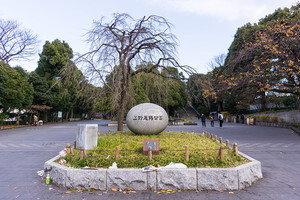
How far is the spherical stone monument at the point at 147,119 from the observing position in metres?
8.89

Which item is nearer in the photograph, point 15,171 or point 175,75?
point 15,171

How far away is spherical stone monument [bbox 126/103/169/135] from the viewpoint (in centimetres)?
889

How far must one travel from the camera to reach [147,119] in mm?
8922

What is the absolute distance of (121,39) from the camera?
11.2 m

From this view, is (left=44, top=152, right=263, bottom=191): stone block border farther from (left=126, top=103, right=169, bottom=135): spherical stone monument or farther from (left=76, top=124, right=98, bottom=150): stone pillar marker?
(left=126, top=103, right=169, bottom=135): spherical stone monument

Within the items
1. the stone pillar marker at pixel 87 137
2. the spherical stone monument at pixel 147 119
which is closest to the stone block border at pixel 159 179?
the stone pillar marker at pixel 87 137

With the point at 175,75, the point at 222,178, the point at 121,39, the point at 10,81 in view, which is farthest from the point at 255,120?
the point at 10,81

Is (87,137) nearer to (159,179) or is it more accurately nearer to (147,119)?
(147,119)

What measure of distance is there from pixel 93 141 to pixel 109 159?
1.82 meters

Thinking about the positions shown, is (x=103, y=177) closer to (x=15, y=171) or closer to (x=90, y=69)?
(x=15, y=171)

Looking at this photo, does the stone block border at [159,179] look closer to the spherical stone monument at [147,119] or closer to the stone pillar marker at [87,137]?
the stone pillar marker at [87,137]

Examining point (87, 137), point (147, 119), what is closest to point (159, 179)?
point (87, 137)

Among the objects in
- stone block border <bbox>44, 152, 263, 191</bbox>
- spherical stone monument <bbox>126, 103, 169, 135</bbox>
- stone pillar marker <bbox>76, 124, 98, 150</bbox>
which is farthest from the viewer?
spherical stone monument <bbox>126, 103, 169, 135</bbox>

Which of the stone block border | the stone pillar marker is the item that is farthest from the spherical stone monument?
the stone block border
